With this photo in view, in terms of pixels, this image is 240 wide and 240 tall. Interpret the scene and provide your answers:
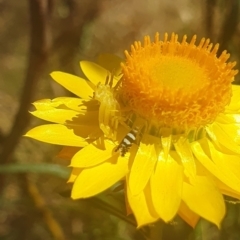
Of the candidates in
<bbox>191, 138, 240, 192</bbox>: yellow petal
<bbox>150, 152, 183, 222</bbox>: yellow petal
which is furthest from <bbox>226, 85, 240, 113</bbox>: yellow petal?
<bbox>150, 152, 183, 222</bbox>: yellow petal

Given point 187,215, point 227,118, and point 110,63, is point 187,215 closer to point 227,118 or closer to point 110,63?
point 227,118

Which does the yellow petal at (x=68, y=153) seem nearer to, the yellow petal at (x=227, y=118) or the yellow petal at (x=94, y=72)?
the yellow petal at (x=94, y=72)

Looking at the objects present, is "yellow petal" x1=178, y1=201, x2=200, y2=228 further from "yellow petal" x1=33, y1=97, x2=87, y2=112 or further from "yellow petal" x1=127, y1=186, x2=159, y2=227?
"yellow petal" x1=33, y1=97, x2=87, y2=112

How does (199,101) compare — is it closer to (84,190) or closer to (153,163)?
(153,163)

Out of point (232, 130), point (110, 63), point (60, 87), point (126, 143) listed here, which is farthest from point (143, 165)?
point (60, 87)

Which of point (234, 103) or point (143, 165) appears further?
point (234, 103)

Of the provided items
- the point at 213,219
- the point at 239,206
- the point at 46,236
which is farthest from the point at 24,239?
the point at 213,219

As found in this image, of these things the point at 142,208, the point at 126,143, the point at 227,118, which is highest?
the point at 227,118
